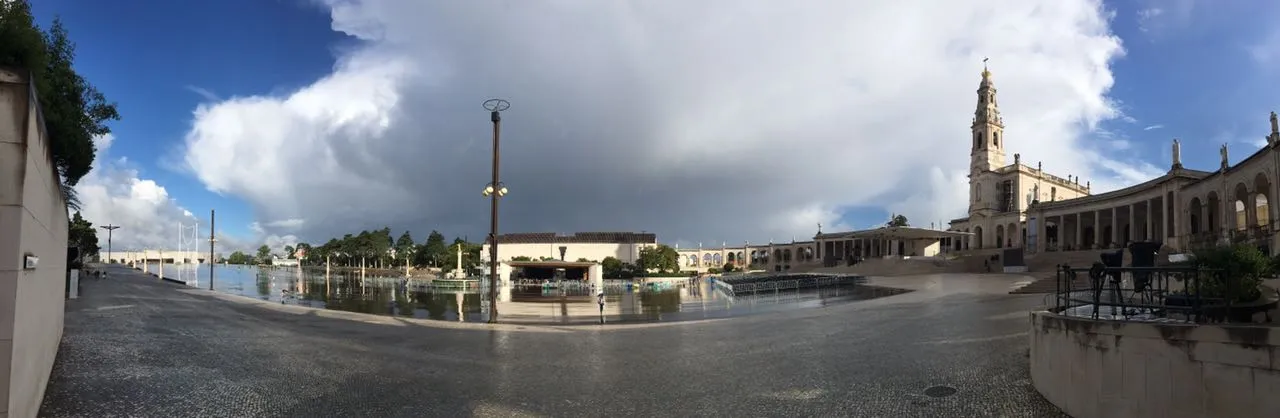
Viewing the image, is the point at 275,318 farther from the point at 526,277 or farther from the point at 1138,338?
the point at 526,277

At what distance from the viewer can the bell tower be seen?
83312 mm

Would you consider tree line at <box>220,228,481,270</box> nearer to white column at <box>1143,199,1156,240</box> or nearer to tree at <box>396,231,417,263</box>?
tree at <box>396,231,417,263</box>

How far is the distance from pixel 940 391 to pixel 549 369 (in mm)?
6139

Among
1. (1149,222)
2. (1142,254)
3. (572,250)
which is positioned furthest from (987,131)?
(1142,254)

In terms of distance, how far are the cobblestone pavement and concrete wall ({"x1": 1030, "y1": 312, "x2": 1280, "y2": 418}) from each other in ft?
2.44

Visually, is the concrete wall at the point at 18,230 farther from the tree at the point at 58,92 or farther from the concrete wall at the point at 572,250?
the concrete wall at the point at 572,250

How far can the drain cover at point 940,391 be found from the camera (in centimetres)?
836

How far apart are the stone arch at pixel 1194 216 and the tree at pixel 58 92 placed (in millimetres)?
61060

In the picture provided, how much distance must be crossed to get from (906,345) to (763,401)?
19.1ft

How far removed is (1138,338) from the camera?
6.41m

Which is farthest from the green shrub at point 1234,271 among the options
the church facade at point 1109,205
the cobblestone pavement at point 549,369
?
the church facade at point 1109,205

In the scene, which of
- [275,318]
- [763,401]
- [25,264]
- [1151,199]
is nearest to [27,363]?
[25,264]

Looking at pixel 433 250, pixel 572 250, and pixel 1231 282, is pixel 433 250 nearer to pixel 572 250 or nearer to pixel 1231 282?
pixel 572 250

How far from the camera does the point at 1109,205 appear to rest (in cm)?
5959
